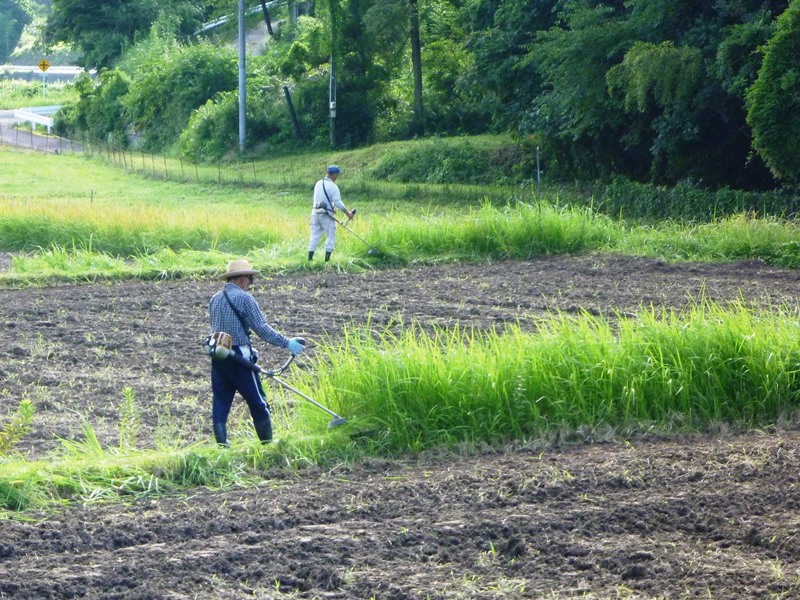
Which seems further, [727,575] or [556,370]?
[556,370]

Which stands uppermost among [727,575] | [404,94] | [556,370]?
[404,94]

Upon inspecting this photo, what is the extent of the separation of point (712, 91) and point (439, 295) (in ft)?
34.4

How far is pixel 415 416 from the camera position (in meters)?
7.86

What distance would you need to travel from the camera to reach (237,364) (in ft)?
25.7

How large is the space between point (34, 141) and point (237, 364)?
45.4 meters

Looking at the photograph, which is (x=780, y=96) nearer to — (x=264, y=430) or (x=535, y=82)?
(x=535, y=82)

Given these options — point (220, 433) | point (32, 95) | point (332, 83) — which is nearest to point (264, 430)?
point (220, 433)

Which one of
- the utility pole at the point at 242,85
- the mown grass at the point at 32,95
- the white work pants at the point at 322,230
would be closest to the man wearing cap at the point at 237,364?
the white work pants at the point at 322,230

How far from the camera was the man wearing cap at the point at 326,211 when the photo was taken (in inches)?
669

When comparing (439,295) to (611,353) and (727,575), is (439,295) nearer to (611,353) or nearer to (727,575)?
(611,353)

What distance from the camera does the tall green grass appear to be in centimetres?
791

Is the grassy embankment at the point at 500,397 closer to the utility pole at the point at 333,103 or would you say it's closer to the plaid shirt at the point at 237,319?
the plaid shirt at the point at 237,319

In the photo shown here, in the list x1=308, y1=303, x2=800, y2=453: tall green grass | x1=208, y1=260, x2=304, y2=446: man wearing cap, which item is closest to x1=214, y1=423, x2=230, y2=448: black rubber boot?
x1=208, y1=260, x2=304, y2=446: man wearing cap

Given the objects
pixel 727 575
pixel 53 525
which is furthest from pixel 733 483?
pixel 53 525
